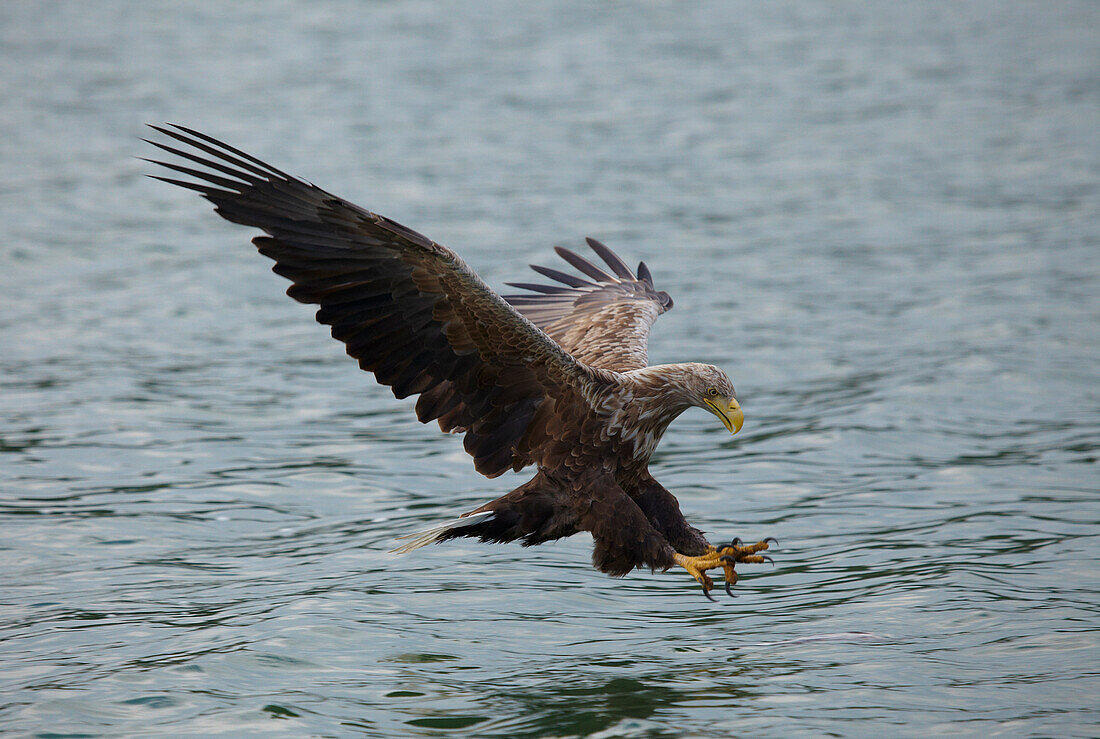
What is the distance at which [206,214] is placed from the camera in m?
14.4

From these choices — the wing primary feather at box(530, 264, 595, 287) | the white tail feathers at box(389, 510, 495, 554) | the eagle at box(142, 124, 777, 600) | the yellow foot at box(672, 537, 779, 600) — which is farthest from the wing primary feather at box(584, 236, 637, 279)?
the yellow foot at box(672, 537, 779, 600)

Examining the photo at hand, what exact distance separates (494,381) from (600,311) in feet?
5.75

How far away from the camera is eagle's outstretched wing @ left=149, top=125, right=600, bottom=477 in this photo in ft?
17.0

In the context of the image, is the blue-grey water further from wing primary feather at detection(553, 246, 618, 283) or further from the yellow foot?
A: wing primary feather at detection(553, 246, 618, 283)

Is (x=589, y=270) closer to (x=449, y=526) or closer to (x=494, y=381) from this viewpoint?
(x=494, y=381)

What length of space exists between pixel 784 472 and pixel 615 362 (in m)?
1.95

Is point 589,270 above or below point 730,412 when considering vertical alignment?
above

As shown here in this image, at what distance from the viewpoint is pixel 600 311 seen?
7.27 m

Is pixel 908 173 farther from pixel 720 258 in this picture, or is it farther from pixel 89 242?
pixel 89 242

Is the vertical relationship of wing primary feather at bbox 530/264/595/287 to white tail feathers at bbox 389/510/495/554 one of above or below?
above

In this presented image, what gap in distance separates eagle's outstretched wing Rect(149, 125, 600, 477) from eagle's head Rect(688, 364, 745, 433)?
395mm

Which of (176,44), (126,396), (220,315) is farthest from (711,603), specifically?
(176,44)

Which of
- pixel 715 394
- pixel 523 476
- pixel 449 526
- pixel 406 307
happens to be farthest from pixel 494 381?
pixel 523 476

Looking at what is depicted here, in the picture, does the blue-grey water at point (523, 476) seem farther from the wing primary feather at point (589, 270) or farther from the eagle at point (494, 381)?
the wing primary feather at point (589, 270)
